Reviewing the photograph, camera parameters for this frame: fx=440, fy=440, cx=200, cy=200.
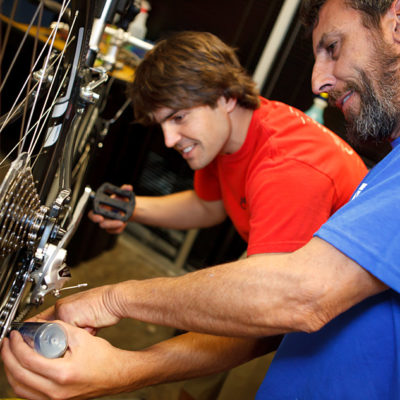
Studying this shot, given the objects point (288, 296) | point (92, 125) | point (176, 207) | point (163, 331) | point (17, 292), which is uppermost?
point (288, 296)

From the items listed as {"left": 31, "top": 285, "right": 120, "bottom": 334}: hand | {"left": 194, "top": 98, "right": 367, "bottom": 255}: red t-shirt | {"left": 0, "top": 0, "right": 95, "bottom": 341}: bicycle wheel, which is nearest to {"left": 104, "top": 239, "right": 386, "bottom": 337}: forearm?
{"left": 31, "top": 285, "right": 120, "bottom": 334}: hand

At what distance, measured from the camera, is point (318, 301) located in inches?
25.8

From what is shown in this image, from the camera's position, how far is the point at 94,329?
835mm

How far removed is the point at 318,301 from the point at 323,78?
20.0 inches

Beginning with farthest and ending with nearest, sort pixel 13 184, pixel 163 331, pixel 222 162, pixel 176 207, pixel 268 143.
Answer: pixel 163 331, pixel 176 207, pixel 222 162, pixel 268 143, pixel 13 184

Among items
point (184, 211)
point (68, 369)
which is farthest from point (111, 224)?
point (68, 369)

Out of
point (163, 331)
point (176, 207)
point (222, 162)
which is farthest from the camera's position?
point (163, 331)

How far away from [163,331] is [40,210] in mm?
1531

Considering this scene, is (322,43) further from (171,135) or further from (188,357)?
(188,357)

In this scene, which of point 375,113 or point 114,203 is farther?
point 114,203

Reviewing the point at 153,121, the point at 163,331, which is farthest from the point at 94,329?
the point at 163,331

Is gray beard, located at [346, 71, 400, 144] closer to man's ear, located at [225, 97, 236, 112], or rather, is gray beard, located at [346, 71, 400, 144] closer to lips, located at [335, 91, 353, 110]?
lips, located at [335, 91, 353, 110]

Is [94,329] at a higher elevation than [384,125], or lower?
lower

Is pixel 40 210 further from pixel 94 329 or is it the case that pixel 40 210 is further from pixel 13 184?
pixel 94 329
